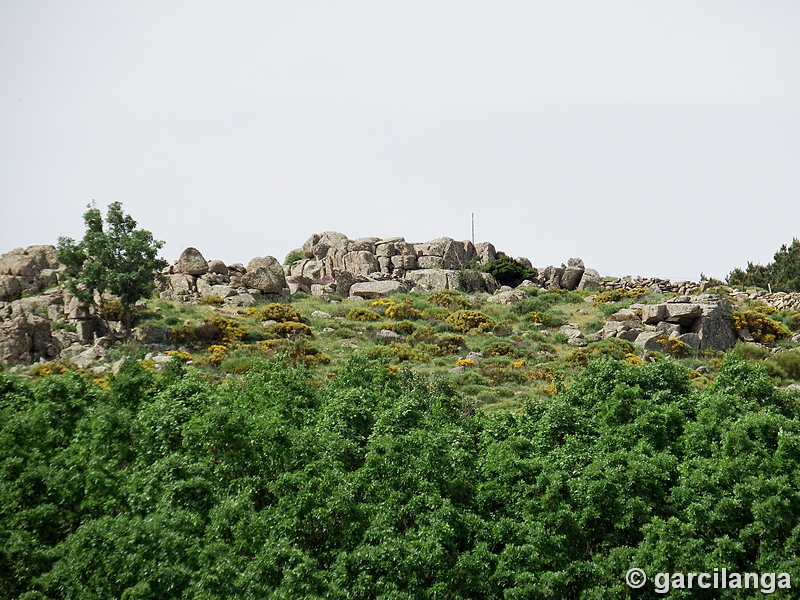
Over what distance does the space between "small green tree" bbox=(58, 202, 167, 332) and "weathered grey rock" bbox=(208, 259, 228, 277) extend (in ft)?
60.8

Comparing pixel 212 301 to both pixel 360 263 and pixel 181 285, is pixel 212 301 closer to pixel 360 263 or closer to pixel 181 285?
pixel 181 285

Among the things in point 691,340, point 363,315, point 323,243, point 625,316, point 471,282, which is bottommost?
point 691,340

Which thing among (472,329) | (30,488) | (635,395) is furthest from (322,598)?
(472,329)

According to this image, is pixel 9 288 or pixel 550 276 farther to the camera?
pixel 550 276

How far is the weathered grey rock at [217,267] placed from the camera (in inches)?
2635

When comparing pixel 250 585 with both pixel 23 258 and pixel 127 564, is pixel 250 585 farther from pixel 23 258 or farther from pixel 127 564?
pixel 23 258

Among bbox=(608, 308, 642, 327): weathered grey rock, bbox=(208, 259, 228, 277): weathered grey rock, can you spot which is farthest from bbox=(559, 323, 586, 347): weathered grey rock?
bbox=(208, 259, 228, 277): weathered grey rock

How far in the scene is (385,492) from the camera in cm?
2225

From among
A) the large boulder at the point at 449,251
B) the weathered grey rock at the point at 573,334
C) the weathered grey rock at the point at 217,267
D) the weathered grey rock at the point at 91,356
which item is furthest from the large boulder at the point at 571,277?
the weathered grey rock at the point at 91,356

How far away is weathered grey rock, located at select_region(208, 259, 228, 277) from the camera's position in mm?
66938

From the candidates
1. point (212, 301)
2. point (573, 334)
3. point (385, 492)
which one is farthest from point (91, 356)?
point (573, 334)

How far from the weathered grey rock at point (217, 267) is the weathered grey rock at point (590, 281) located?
113 ft

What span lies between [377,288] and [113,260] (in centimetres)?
2662

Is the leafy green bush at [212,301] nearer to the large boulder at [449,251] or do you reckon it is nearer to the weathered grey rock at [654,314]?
the large boulder at [449,251]
